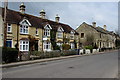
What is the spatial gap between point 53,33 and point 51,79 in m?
26.2

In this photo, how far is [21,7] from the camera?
103 ft

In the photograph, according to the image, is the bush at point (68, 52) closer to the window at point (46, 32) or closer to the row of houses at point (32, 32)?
the row of houses at point (32, 32)

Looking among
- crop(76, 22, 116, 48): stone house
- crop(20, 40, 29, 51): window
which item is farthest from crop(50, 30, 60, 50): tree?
crop(76, 22, 116, 48): stone house

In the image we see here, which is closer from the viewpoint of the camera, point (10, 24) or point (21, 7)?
point (10, 24)

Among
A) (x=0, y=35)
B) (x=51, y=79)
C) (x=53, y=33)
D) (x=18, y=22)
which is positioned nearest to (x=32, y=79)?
(x=51, y=79)

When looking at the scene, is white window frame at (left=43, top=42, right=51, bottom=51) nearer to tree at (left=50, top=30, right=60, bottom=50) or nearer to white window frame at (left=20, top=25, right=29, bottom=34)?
tree at (left=50, top=30, right=60, bottom=50)

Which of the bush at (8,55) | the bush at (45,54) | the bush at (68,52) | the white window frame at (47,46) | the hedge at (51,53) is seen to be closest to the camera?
the bush at (8,55)

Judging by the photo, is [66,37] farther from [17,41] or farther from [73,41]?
[17,41]

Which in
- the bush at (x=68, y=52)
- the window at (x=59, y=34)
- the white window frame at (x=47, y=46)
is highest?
the window at (x=59, y=34)

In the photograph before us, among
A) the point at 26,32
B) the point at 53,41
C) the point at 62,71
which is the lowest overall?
the point at 62,71

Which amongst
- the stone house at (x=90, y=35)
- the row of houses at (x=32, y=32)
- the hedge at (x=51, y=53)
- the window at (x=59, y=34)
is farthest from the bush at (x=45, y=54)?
the stone house at (x=90, y=35)

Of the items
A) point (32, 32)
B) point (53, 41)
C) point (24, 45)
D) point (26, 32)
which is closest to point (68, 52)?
point (53, 41)

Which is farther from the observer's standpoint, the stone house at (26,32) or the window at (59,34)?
the window at (59,34)

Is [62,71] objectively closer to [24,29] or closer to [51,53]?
[51,53]
